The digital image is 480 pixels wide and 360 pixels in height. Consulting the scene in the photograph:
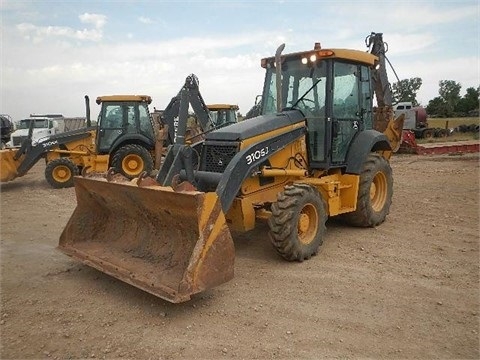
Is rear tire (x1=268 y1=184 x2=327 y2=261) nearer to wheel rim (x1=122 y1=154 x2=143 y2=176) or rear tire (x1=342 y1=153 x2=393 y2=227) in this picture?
rear tire (x1=342 y1=153 x2=393 y2=227)

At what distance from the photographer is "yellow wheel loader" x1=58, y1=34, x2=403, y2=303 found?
3969 mm

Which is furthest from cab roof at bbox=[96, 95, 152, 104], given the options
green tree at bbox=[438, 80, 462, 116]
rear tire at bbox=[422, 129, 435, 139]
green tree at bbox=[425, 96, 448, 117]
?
green tree at bbox=[438, 80, 462, 116]

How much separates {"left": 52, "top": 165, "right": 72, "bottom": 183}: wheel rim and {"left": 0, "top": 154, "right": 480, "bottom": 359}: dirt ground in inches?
207

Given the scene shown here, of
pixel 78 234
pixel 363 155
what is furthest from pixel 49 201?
pixel 363 155

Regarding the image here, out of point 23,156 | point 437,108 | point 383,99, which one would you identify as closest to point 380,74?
point 383,99

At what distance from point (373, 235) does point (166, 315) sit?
11.3ft

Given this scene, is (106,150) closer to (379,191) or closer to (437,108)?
(379,191)

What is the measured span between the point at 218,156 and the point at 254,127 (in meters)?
0.56

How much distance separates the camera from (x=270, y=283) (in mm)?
4414

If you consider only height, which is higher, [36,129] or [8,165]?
[36,129]

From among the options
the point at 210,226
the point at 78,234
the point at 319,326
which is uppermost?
the point at 210,226

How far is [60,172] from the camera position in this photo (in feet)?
36.9

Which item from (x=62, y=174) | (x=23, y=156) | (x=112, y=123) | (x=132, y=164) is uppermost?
(x=112, y=123)

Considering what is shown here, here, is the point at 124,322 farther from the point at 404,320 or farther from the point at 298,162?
the point at 298,162
